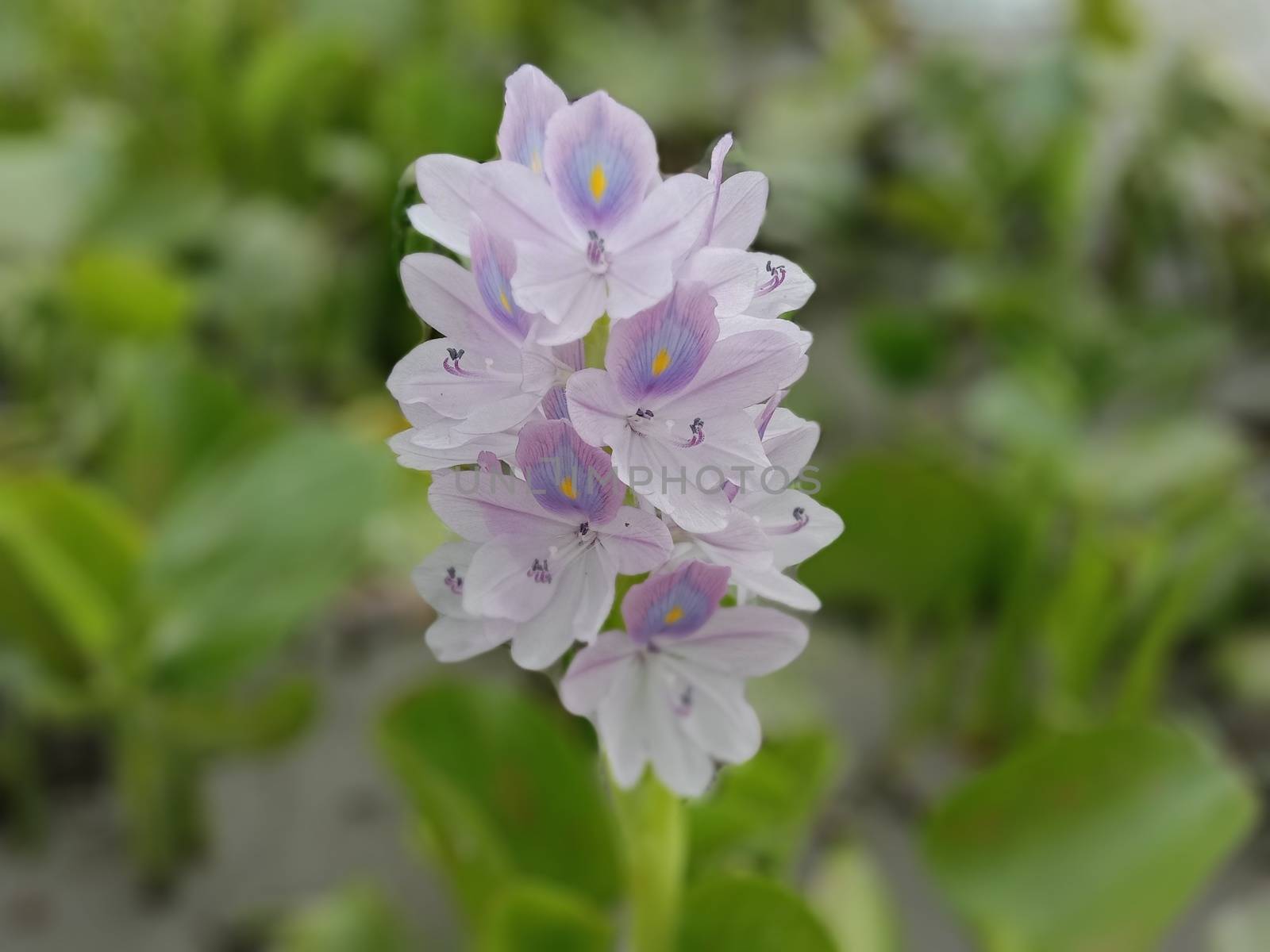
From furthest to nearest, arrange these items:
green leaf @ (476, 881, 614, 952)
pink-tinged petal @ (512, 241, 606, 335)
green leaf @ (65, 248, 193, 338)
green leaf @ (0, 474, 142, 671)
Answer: green leaf @ (65, 248, 193, 338), green leaf @ (0, 474, 142, 671), green leaf @ (476, 881, 614, 952), pink-tinged petal @ (512, 241, 606, 335)

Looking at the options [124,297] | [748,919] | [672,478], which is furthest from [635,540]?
[124,297]

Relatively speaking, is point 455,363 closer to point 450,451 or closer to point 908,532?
point 450,451

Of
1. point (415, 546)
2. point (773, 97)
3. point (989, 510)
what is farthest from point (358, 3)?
point (989, 510)

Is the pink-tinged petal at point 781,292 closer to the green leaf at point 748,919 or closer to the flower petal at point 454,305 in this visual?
the flower petal at point 454,305

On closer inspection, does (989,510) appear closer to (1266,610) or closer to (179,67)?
(1266,610)

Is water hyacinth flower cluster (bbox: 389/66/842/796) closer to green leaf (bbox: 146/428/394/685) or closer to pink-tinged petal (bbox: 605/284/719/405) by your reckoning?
pink-tinged petal (bbox: 605/284/719/405)

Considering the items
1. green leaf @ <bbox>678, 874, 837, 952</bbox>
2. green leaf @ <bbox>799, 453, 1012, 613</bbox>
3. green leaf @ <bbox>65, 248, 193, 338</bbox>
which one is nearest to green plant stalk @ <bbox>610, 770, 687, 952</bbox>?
green leaf @ <bbox>678, 874, 837, 952</bbox>
